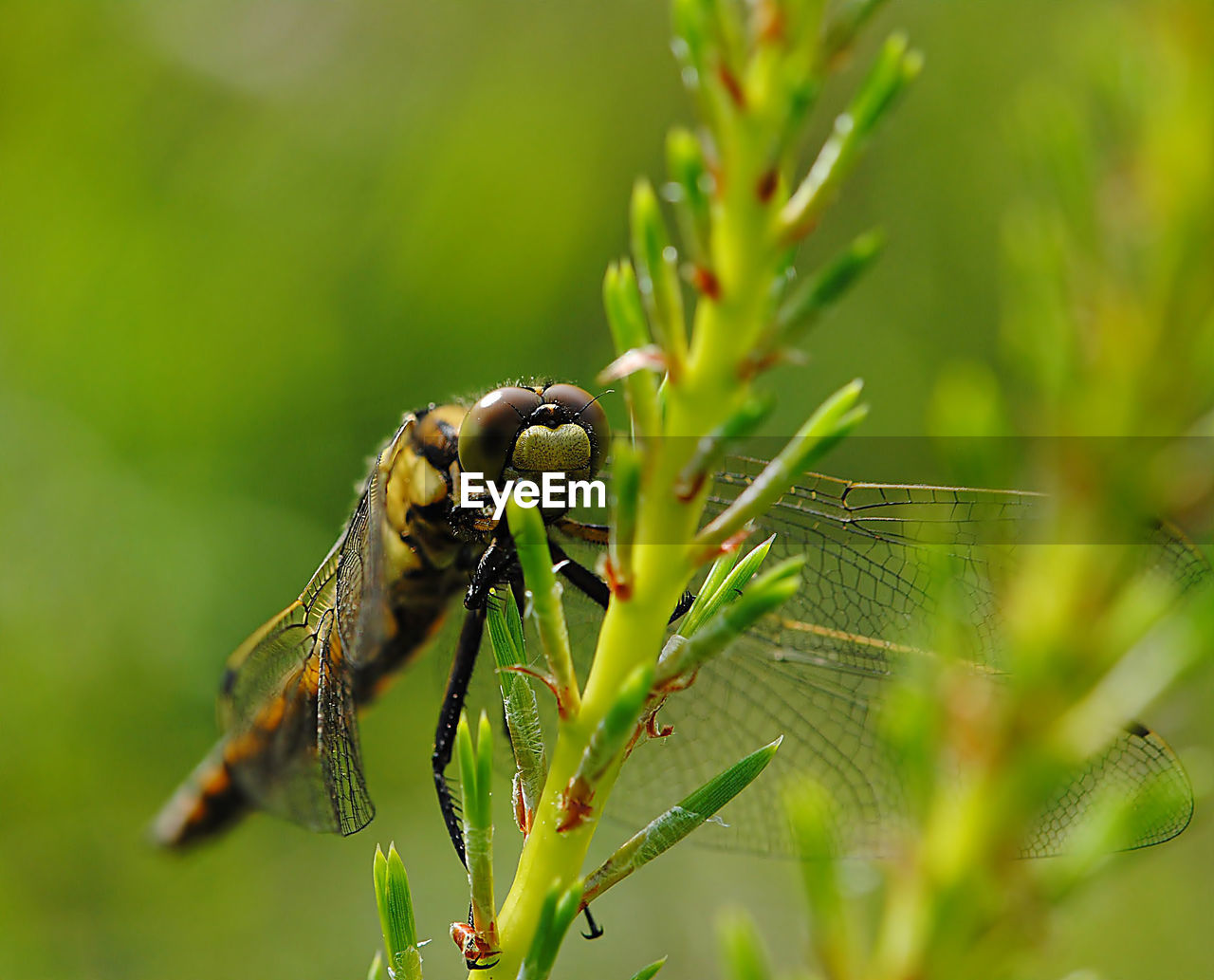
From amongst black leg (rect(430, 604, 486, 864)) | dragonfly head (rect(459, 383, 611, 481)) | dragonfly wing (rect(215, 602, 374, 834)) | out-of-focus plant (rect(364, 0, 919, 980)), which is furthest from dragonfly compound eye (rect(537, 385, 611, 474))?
out-of-focus plant (rect(364, 0, 919, 980))

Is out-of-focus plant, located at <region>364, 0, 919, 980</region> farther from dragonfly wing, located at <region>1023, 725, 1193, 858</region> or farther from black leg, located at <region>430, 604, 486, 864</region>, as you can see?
black leg, located at <region>430, 604, 486, 864</region>

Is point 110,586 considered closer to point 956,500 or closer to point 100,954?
point 100,954

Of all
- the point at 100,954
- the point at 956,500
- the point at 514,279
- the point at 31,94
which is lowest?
the point at 100,954

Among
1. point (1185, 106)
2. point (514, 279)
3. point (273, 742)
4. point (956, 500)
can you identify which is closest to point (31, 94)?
point (514, 279)

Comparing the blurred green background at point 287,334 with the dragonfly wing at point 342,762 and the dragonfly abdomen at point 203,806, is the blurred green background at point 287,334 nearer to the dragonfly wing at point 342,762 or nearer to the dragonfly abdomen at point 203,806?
the dragonfly abdomen at point 203,806

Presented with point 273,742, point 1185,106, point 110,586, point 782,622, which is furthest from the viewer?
point 110,586

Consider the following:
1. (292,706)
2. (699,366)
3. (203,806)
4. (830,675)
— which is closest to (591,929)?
(830,675)
